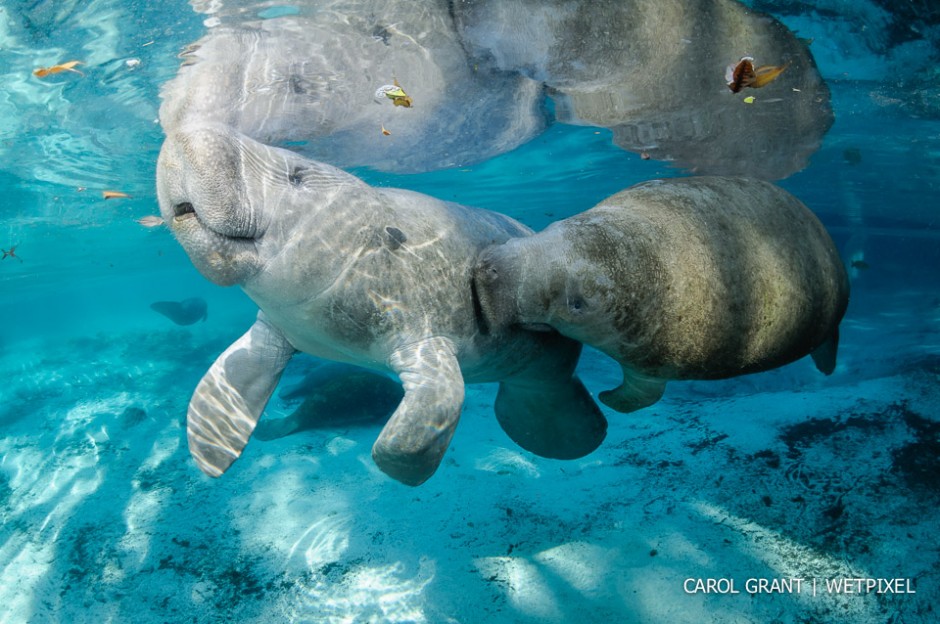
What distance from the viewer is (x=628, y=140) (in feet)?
39.5

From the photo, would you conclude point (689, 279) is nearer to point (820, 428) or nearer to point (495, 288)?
point (495, 288)

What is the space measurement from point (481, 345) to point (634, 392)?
3.36 ft

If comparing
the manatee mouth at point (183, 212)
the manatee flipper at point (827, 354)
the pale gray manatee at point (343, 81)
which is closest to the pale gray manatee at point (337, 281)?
the manatee mouth at point (183, 212)

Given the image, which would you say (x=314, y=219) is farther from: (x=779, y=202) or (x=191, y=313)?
(x=191, y=313)

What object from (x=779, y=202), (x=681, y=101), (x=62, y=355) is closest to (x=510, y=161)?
(x=681, y=101)

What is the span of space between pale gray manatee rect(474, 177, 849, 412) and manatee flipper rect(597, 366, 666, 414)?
186 mm

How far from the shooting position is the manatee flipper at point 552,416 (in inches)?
174

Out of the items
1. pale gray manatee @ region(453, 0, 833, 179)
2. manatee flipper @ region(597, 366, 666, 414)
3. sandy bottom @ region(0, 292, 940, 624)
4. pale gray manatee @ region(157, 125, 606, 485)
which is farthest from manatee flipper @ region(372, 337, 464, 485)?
pale gray manatee @ region(453, 0, 833, 179)

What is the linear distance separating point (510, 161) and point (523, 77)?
7942 mm

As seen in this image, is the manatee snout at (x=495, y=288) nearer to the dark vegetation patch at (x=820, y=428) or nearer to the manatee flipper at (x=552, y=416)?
the manatee flipper at (x=552, y=416)

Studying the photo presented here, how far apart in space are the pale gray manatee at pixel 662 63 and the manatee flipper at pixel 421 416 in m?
4.48

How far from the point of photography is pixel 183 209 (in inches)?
102

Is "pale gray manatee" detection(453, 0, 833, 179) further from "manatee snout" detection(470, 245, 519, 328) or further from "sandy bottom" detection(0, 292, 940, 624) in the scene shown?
"sandy bottom" detection(0, 292, 940, 624)

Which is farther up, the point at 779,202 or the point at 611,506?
the point at 779,202
